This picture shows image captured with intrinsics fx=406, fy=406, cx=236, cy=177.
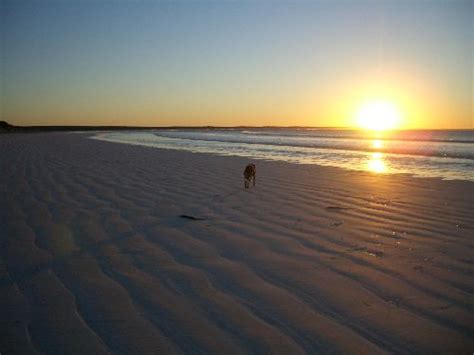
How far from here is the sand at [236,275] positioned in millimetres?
2512

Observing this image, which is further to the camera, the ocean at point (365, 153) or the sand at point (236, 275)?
the ocean at point (365, 153)

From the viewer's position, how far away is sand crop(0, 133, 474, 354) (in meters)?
2.51

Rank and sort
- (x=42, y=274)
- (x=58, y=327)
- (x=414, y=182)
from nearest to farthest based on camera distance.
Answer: (x=58, y=327) < (x=42, y=274) < (x=414, y=182)

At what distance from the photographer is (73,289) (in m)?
3.22

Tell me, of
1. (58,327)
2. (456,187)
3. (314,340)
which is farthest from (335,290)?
(456,187)

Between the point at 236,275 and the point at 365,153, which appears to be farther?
the point at 365,153

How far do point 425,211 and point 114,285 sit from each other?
4607 millimetres

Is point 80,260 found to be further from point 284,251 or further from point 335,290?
point 335,290

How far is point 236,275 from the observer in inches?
138

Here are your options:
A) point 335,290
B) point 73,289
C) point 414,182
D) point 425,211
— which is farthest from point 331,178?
point 73,289

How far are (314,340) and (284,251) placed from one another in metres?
1.67

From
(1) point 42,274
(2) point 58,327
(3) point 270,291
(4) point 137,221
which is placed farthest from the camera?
(4) point 137,221

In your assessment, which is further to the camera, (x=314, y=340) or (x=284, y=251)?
(x=284, y=251)

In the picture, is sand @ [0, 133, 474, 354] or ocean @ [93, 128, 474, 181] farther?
ocean @ [93, 128, 474, 181]
